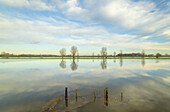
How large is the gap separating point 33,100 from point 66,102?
591 cm

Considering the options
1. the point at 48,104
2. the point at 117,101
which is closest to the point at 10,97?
the point at 48,104

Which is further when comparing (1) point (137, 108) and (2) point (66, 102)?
(2) point (66, 102)

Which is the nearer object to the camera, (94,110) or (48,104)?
(94,110)

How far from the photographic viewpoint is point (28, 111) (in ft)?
40.9

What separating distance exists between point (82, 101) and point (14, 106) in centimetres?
1042

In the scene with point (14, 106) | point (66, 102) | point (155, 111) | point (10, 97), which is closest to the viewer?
point (155, 111)

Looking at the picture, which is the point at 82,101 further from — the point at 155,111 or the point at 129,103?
the point at 155,111

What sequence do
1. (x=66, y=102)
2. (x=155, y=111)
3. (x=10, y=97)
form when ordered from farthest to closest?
1. (x=10, y=97)
2. (x=66, y=102)
3. (x=155, y=111)

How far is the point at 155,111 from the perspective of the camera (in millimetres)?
12445

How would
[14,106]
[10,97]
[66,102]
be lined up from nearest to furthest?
1. [14,106]
2. [66,102]
3. [10,97]

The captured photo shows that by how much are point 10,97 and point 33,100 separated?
501 cm

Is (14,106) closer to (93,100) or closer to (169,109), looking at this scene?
(93,100)

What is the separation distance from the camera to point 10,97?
16.5 metres

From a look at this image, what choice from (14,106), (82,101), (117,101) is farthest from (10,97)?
(117,101)
